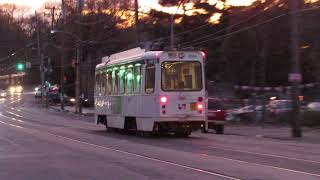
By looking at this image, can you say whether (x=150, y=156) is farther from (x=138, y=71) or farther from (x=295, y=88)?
(x=295, y=88)

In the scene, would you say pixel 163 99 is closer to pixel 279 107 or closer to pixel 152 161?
pixel 152 161

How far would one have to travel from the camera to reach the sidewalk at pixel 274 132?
2501cm

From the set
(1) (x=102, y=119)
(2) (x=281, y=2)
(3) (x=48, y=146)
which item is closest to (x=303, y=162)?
(3) (x=48, y=146)

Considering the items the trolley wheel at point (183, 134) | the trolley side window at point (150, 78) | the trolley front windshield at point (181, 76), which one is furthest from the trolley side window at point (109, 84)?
the trolley front windshield at point (181, 76)

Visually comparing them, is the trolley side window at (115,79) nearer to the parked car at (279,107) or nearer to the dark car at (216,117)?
the dark car at (216,117)

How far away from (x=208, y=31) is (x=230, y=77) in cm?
576

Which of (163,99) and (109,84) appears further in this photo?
(109,84)

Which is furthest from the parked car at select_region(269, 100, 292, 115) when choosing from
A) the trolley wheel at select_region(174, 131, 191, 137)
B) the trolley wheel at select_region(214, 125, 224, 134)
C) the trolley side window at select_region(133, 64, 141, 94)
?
the trolley side window at select_region(133, 64, 141, 94)

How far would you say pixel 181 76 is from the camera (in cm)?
2341

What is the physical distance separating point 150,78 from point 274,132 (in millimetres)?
8551

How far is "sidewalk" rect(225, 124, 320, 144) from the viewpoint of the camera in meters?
25.0

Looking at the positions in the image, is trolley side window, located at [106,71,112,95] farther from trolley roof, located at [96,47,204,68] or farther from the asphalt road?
the asphalt road

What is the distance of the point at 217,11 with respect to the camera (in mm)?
64500

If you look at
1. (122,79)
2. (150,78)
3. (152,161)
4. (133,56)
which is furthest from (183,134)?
(152,161)
